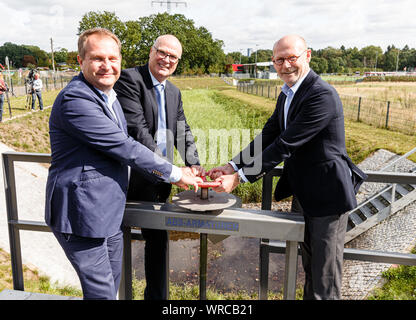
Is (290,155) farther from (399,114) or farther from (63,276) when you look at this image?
(399,114)

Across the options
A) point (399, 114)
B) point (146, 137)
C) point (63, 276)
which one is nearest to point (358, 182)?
point (146, 137)

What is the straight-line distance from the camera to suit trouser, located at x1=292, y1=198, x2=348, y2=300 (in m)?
2.13

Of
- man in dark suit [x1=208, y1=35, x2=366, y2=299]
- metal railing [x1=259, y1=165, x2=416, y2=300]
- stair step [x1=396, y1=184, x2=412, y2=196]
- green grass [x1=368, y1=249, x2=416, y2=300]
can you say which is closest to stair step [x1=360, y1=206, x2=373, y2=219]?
stair step [x1=396, y1=184, x2=412, y2=196]

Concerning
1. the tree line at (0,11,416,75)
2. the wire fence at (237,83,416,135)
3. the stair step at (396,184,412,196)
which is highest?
the tree line at (0,11,416,75)

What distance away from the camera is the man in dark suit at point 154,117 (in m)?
2.54

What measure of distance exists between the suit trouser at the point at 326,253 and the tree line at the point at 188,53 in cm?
4458

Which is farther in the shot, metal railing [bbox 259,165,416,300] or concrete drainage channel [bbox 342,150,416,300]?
concrete drainage channel [bbox 342,150,416,300]

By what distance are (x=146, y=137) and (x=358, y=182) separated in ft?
4.65

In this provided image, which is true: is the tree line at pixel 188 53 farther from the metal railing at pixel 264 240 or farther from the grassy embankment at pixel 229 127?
the metal railing at pixel 264 240

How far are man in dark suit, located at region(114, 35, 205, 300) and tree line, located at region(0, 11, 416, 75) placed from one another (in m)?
43.4

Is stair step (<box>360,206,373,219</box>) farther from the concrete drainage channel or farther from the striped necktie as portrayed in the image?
the striped necktie

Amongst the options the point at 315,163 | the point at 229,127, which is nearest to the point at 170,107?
the point at 315,163

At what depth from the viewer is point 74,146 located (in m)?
1.90

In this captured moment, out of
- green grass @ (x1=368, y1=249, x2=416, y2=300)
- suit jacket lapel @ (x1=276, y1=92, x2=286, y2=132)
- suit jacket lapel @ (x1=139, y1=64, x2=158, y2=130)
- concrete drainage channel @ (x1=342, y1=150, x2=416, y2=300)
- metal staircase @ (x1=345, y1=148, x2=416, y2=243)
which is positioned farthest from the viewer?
metal staircase @ (x1=345, y1=148, x2=416, y2=243)
